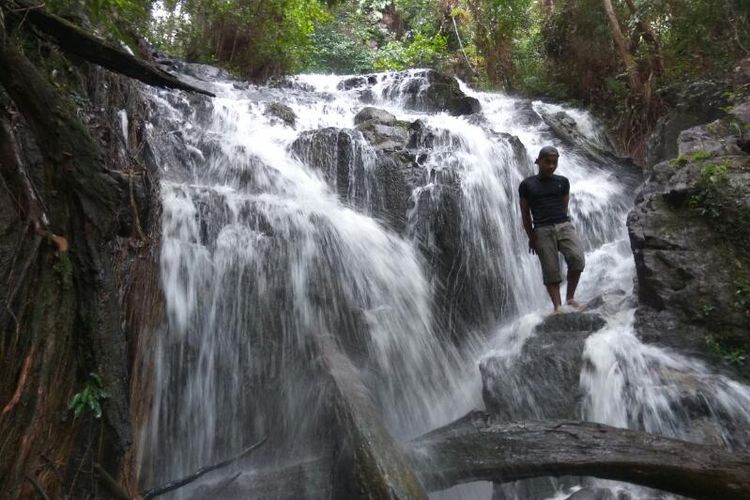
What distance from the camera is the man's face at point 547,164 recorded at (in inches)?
207

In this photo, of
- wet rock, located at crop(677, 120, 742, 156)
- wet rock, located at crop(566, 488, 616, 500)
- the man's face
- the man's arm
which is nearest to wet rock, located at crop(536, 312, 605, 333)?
the man's arm

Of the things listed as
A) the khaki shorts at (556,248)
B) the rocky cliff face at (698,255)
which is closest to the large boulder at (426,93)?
the rocky cliff face at (698,255)

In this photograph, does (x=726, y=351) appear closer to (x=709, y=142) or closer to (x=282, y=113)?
(x=709, y=142)

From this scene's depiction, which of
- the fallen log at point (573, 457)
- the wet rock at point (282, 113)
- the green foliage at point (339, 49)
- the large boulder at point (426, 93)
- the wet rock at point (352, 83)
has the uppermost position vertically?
the green foliage at point (339, 49)

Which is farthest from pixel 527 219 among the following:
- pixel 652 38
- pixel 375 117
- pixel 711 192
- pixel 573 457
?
pixel 652 38

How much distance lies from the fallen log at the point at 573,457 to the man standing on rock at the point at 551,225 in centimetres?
226

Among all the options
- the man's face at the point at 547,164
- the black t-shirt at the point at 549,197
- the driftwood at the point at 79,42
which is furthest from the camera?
the black t-shirt at the point at 549,197

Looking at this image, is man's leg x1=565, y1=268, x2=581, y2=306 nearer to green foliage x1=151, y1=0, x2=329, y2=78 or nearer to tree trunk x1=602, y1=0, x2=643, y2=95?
tree trunk x1=602, y1=0, x2=643, y2=95

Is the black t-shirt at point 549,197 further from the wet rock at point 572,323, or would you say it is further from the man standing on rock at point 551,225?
the wet rock at point 572,323

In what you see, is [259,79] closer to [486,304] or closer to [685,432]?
[486,304]

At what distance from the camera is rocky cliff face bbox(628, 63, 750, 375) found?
14.7 feet

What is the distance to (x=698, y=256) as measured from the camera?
492 centimetres

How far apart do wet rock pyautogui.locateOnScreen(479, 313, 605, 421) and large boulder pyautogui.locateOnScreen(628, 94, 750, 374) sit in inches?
24.9

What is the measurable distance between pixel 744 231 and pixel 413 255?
3433mm
